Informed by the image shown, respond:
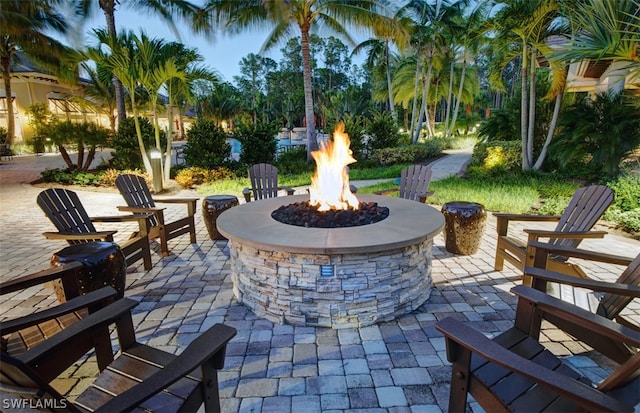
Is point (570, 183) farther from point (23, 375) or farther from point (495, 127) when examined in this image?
point (23, 375)

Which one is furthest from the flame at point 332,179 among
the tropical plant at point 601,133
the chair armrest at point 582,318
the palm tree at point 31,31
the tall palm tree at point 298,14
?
the palm tree at point 31,31

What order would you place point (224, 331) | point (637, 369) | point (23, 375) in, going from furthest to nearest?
point (224, 331) → point (637, 369) → point (23, 375)

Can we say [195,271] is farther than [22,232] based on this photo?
No

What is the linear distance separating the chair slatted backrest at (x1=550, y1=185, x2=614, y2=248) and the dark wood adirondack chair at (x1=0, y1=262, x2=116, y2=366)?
154 inches

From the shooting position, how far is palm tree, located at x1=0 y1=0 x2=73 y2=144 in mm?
11969

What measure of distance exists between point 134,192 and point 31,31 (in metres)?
13.3

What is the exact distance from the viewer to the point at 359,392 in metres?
2.12

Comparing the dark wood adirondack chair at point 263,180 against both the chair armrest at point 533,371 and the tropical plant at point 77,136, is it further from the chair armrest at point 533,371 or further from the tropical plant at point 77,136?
the tropical plant at point 77,136

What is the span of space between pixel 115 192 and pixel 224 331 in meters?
9.45

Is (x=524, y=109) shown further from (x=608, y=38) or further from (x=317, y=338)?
(x=317, y=338)

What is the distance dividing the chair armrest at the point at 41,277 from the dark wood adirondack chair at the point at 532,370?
2479mm

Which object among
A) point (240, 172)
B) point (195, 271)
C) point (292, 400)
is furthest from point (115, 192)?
point (292, 400)

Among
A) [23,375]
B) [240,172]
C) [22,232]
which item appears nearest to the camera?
[23,375]

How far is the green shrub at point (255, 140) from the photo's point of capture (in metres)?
11.1
